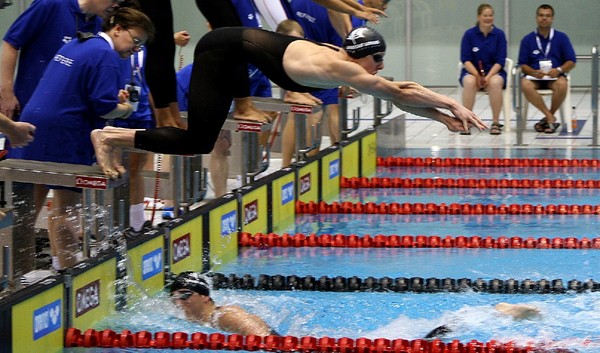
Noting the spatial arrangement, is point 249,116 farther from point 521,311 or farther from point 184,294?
point 521,311

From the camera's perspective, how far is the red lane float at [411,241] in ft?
22.0

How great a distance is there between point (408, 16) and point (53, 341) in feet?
40.4

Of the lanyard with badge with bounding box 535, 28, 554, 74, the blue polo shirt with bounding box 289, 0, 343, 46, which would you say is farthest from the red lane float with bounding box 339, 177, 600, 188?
the lanyard with badge with bounding box 535, 28, 554, 74

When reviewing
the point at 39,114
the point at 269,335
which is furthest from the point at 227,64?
the point at 269,335

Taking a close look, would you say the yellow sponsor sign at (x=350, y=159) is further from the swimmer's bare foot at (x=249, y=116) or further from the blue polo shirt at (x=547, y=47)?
the blue polo shirt at (x=547, y=47)

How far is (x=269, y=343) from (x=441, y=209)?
3.45 meters

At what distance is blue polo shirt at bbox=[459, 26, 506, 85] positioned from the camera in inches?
467

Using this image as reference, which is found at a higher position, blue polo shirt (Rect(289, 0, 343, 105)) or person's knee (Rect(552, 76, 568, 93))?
blue polo shirt (Rect(289, 0, 343, 105))

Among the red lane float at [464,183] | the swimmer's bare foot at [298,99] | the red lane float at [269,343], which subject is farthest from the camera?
the red lane float at [464,183]

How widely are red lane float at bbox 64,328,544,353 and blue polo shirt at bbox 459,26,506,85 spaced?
7588 mm

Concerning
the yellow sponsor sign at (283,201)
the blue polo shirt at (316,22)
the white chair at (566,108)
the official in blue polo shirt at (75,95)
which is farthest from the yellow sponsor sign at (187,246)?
the white chair at (566,108)

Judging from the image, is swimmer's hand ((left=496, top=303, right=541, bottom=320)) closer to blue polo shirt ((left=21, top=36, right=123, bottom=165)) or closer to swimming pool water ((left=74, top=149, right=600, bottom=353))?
swimming pool water ((left=74, top=149, right=600, bottom=353))

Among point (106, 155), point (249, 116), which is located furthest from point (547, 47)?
point (106, 155)

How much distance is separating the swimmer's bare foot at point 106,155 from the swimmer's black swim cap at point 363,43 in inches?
44.3
